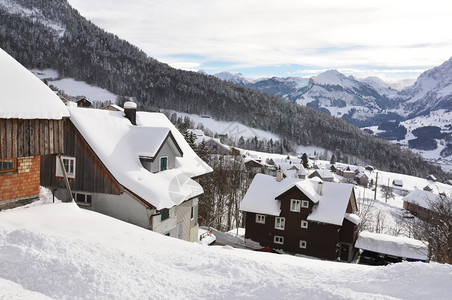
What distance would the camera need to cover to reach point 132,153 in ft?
69.4

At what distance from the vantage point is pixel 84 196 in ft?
64.6

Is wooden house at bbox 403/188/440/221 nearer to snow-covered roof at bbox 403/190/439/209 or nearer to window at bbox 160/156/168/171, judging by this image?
snow-covered roof at bbox 403/190/439/209

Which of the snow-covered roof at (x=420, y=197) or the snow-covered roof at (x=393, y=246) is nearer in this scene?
the snow-covered roof at (x=393, y=246)

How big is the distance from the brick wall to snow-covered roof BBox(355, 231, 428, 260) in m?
33.1

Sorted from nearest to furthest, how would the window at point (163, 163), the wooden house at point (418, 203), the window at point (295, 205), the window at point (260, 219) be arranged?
the window at point (163, 163) < the window at point (295, 205) < the window at point (260, 219) < the wooden house at point (418, 203)

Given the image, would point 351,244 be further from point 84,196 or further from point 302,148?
point 302,148

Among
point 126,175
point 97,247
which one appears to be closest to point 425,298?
point 97,247

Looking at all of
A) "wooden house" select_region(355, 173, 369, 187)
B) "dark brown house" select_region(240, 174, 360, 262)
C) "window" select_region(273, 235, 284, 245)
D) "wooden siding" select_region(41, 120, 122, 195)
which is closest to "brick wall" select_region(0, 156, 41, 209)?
"wooden siding" select_region(41, 120, 122, 195)

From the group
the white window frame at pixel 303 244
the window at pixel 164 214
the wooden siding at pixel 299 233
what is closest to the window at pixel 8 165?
the window at pixel 164 214

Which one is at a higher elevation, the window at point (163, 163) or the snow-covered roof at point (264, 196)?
the window at point (163, 163)

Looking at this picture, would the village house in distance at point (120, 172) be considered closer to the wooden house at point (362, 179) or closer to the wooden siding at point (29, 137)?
the wooden siding at point (29, 137)

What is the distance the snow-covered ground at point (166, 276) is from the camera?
6.91 meters

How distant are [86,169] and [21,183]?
5.42 metres

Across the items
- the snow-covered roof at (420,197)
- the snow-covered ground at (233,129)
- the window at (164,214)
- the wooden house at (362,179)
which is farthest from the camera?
the snow-covered ground at (233,129)
